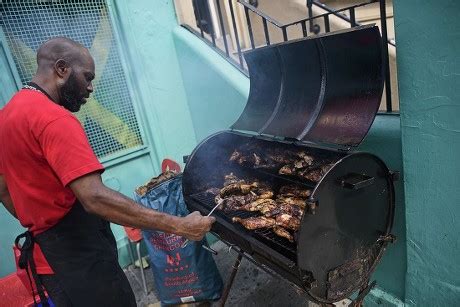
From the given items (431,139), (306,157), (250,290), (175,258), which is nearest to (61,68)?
(306,157)

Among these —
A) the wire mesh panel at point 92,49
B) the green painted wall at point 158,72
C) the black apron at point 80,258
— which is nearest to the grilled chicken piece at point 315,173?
the black apron at point 80,258

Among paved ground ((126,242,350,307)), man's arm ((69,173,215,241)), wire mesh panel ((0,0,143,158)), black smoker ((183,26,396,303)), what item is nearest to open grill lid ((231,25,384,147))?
black smoker ((183,26,396,303))

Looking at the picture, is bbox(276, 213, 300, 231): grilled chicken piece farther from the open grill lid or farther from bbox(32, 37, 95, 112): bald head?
bbox(32, 37, 95, 112): bald head

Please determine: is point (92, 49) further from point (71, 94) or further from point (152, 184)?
point (71, 94)

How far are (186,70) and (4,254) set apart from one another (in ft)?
10.5

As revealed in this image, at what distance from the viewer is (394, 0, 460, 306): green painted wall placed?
1.85 metres

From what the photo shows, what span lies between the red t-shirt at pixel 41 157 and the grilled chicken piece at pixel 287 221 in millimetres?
1256

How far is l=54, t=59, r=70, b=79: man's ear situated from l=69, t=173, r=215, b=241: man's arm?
30.9 inches

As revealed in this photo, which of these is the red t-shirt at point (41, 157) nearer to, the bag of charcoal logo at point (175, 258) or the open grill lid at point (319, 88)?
the bag of charcoal logo at point (175, 258)

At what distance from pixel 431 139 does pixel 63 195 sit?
2.38 metres

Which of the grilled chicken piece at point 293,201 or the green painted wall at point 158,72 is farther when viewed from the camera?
the green painted wall at point 158,72

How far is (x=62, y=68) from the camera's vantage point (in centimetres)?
209

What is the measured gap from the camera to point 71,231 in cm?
212

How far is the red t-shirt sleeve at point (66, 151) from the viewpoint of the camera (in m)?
1.73
